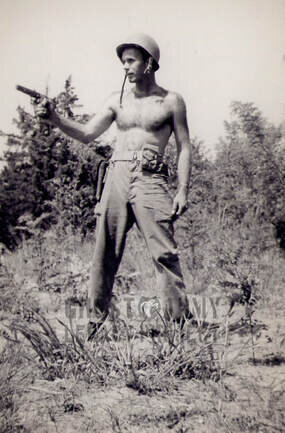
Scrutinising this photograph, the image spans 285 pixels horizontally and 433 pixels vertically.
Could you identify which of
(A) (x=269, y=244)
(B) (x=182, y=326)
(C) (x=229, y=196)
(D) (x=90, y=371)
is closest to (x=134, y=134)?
(B) (x=182, y=326)

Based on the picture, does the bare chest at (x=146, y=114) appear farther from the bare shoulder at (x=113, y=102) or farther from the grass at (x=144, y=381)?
the grass at (x=144, y=381)

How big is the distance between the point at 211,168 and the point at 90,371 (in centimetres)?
1031

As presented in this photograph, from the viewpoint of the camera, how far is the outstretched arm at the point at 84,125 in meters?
2.94

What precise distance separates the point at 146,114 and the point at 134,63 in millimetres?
357

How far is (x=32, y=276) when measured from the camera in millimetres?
5895

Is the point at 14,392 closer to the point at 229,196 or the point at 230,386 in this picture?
the point at 230,386

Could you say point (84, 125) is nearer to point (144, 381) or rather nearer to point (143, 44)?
point (143, 44)

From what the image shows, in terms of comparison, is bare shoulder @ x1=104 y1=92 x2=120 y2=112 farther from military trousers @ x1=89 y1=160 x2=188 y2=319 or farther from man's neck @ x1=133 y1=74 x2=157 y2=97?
military trousers @ x1=89 y1=160 x2=188 y2=319

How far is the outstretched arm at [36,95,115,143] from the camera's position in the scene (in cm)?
294

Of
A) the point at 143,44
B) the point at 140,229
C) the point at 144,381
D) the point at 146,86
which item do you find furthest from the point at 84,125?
the point at 144,381

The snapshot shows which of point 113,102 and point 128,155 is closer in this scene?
point 128,155

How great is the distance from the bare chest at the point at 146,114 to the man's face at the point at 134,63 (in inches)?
6.8

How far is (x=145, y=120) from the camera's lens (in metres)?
3.09

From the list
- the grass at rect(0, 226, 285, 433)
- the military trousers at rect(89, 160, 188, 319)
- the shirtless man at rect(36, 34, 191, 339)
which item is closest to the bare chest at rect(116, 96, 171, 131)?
the shirtless man at rect(36, 34, 191, 339)
